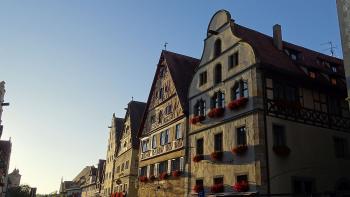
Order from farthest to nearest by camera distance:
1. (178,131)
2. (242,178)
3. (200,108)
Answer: (178,131)
(200,108)
(242,178)

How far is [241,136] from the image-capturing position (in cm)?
2439

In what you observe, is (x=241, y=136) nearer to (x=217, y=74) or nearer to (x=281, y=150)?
(x=281, y=150)

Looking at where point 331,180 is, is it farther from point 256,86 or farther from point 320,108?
point 256,86

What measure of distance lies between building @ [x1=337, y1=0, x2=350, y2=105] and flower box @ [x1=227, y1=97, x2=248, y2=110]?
25.7ft

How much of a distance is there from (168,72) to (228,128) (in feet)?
41.5

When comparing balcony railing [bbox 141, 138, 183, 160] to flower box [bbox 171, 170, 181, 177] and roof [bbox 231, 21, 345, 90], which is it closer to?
flower box [bbox 171, 170, 181, 177]

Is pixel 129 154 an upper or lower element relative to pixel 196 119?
lower

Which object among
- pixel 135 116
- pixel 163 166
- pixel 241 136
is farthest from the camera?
pixel 135 116

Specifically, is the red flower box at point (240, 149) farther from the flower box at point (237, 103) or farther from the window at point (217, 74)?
the window at point (217, 74)

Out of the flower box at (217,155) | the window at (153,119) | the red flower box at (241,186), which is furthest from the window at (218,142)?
the window at (153,119)

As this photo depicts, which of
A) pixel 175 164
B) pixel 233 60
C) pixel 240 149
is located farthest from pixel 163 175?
pixel 233 60

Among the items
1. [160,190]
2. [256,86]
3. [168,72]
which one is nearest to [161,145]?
[160,190]

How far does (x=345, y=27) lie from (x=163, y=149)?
68.2ft

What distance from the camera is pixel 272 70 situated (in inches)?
969
